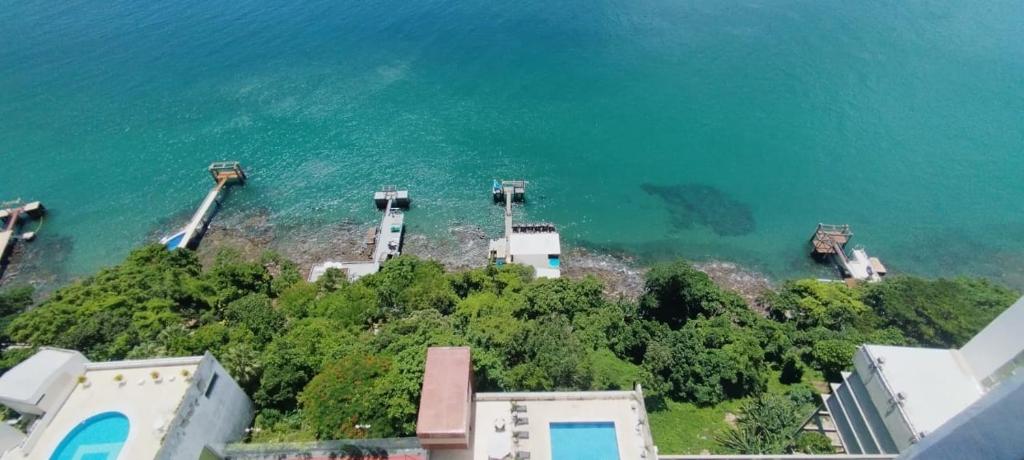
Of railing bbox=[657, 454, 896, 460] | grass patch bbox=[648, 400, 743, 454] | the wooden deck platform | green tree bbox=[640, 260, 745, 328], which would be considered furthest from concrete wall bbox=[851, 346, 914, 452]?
the wooden deck platform

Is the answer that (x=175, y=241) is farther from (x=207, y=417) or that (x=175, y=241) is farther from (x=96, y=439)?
(x=207, y=417)

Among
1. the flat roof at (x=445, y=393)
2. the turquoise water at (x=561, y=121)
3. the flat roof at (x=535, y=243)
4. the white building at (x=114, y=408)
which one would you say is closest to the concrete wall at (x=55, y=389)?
the white building at (x=114, y=408)

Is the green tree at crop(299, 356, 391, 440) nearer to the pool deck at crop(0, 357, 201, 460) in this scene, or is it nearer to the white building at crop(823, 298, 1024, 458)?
the pool deck at crop(0, 357, 201, 460)

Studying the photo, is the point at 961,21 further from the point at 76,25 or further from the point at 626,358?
the point at 76,25

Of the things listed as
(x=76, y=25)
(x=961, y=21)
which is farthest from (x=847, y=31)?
(x=76, y=25)

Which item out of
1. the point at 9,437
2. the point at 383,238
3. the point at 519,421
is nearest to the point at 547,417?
the point at 519,421
